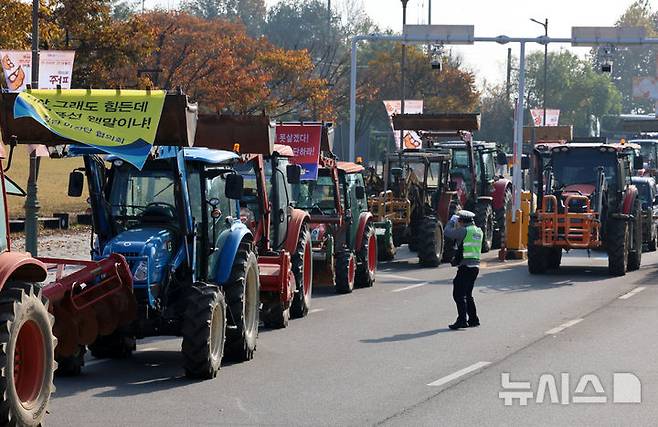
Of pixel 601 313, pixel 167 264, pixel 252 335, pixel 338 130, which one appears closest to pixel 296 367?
pixel 252 335

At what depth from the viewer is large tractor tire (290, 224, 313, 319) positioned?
19.3 m

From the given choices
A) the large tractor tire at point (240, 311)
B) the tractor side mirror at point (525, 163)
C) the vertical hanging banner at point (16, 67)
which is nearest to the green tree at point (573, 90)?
the tractor side mirror at point (525, 163)

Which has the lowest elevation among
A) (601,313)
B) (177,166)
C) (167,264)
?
(601,313)

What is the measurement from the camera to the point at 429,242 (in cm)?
2814

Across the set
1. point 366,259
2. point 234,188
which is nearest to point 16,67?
point 366,259

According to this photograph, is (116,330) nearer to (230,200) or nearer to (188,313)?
(188,313)

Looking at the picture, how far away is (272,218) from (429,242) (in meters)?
9.56

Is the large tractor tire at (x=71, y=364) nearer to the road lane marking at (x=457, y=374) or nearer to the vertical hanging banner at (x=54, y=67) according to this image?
the road lane marking at (x=457, y=374)

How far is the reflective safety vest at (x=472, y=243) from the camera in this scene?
1853 cm

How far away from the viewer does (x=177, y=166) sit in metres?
14.1

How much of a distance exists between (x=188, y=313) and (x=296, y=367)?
1.64 meters

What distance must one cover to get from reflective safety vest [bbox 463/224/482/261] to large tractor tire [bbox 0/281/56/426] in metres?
8.90

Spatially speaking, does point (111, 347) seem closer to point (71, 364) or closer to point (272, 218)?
point (71, 364)

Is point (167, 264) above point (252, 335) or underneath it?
above
